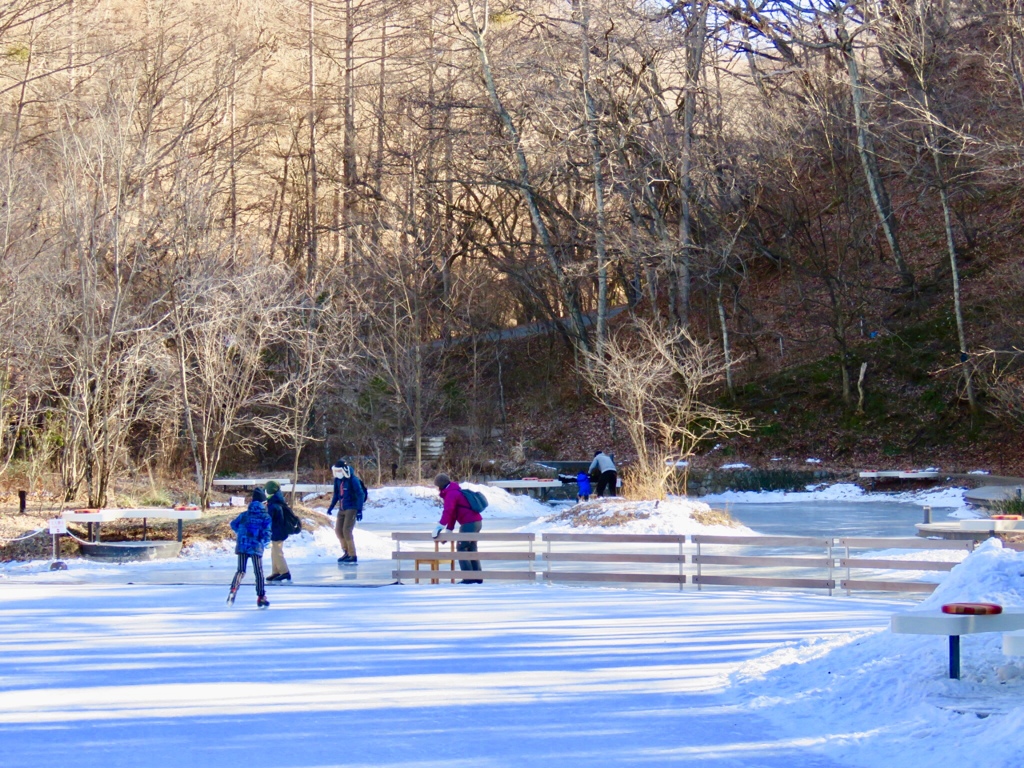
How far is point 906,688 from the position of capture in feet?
25.3

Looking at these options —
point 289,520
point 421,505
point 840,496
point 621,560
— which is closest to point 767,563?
point 621,560

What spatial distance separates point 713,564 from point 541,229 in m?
28.4

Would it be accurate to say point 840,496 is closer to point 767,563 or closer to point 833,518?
point 833,518

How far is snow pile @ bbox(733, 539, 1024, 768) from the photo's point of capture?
6.64 meters

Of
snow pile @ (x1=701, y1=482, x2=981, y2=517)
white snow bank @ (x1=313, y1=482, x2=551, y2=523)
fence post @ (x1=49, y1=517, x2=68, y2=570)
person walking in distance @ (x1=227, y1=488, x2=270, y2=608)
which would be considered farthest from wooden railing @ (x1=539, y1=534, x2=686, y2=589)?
snow pile @ (x1=701, y1=482, x2=981, y2=517)

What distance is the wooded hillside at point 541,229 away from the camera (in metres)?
29.6

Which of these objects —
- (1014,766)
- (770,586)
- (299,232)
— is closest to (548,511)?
(770,586)

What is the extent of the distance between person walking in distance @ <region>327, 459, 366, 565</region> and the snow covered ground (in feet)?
12.8

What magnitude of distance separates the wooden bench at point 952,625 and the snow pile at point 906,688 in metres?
0.26

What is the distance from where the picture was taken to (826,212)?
144 feet

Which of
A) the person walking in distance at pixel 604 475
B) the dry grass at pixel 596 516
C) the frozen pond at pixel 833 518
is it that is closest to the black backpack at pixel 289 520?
the dry grass at pixel 596 516

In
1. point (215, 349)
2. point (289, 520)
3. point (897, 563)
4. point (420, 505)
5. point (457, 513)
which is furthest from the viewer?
point (420, 505)

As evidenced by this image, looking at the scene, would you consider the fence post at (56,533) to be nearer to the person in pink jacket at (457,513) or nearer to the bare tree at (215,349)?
the bare tree at (215,349)

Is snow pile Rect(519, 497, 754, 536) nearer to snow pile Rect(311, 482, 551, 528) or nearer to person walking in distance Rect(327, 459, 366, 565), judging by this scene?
snow pile Rect(311, 482, 551, 528)
